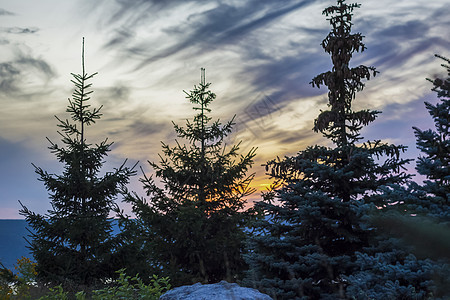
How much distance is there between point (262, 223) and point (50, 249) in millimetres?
7069

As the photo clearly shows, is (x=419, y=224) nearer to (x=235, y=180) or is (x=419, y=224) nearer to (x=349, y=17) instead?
(x=349, y=17)

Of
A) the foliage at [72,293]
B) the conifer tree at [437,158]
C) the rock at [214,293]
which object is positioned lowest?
the rock at [214,293]

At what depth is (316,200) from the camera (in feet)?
32.9

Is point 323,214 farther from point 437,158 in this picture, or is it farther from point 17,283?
point 17,283

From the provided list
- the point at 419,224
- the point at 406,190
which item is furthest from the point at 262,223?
the point at 419,224

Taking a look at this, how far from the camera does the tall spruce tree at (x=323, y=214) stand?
966 cm

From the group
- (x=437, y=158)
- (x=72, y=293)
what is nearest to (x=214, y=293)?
(x=437, y=158)

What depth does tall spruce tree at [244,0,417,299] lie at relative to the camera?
9.66m

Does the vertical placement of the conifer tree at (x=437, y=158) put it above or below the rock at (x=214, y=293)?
above

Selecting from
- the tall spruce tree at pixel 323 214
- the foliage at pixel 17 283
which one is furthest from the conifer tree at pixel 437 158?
the foliage at pixel 17 283

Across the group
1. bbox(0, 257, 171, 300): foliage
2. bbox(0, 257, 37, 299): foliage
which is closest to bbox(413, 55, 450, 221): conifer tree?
bbox(0, 257, 171, 300): foliage

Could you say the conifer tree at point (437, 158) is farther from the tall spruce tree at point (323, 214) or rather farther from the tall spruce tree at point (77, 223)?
the tall spruce tree at point (77, 223)

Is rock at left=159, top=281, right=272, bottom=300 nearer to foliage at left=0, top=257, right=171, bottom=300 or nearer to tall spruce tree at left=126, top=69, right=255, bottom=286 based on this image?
foliage at left=0, top=257, right=171, bottom=300

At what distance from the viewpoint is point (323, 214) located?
1045 centimetres
